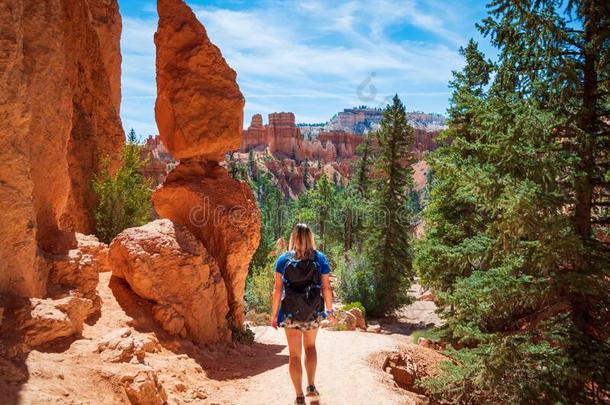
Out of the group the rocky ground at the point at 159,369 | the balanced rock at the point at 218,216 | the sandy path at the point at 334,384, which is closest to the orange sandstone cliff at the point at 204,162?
the balanced rock at the point at 218,216

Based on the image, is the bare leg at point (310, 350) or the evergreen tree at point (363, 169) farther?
the evergreen tree at point (363, 169)

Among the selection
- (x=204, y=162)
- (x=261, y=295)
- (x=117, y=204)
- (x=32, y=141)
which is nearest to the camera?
(x=32, y=141)

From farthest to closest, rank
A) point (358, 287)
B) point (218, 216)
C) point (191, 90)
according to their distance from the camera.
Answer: point (358, 287) → point (191, 90) → point (218, 216)

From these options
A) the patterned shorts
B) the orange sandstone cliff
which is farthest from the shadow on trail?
the patterned shorts

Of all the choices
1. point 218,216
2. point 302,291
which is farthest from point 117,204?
point 302,291

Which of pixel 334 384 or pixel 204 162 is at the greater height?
pixel 204 162

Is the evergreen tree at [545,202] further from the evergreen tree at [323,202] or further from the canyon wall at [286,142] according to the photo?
the canyon wall at [286,142]

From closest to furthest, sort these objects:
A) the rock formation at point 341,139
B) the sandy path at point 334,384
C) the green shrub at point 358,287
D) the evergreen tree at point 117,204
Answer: the sandy path at point 334,384 < the evergreen tree at point 117,204 < the green shrub at point 358,287 < the rock formation at point 341,139

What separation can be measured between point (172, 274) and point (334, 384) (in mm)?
3838

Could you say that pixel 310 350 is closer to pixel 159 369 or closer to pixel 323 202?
pixel 159 369

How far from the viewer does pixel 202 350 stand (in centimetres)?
884

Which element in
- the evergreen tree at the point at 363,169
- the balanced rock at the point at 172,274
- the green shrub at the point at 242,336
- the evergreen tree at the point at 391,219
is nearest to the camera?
the balanced rock at the point at 172,274

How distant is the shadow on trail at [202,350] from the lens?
8188 mm

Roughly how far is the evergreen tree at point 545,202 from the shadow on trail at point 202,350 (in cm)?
403
